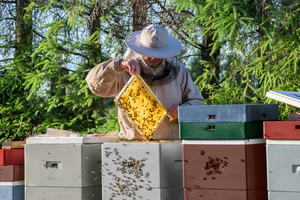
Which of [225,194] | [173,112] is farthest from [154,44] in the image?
[225,194]

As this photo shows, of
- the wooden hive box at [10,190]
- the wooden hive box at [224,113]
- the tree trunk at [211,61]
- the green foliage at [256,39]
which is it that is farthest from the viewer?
the tree trunk at [211,61]

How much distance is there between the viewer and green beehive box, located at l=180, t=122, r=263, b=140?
1476 mm

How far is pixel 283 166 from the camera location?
1403 millimetres

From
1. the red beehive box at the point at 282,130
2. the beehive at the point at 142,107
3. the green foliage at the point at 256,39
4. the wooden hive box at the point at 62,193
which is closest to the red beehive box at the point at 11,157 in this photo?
the wooden hive box at the point at 62,193

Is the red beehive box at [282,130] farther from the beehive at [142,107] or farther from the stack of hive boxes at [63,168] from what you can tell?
the stack of hive boxes at [63,168]

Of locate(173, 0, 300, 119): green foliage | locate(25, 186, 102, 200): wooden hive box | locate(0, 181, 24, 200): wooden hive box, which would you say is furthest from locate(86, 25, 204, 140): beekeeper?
locate(173, 0, 300, 119): green foliage

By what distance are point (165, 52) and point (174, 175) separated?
2.43 feet

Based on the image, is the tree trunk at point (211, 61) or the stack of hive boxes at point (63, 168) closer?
the stack of hive boxes at point (63, 168)

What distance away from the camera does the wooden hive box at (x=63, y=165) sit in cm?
185

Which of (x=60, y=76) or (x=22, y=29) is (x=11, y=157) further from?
(x=22, y=29)

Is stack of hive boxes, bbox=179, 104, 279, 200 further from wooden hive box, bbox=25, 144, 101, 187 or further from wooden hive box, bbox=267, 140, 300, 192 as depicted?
wooden hive box, bbox=25, 144, 101, 187

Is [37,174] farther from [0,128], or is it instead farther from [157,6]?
[0,128]

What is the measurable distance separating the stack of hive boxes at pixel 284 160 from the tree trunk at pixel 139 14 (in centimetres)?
364

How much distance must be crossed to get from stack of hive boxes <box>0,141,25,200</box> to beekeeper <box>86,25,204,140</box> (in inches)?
23.2
